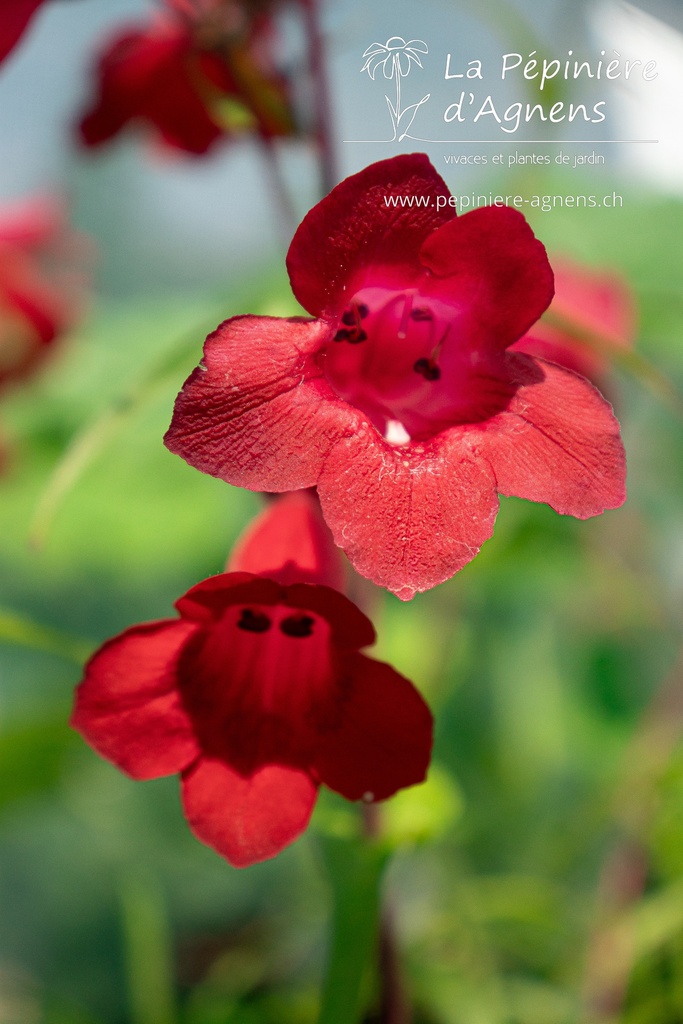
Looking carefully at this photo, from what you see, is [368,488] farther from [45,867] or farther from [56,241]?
[45,867]

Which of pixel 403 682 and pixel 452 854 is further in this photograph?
pixel 452 854

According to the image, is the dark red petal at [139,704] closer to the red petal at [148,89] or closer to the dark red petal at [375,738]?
the dark red petal at [375,738]

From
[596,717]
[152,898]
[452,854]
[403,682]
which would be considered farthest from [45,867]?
[403,682]

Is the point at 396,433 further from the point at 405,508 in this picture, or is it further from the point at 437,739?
the point at 437,739

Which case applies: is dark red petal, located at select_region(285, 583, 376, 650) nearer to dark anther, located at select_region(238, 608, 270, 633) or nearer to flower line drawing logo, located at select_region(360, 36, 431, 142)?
dark anther, located at select_region(238, 608, 270, 633)

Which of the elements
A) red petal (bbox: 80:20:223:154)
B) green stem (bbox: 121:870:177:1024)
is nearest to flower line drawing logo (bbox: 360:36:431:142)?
red petal (bbox: 80:20:223:154)

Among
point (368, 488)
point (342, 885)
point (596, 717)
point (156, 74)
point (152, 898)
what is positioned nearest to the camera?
→ point (368, 488)
